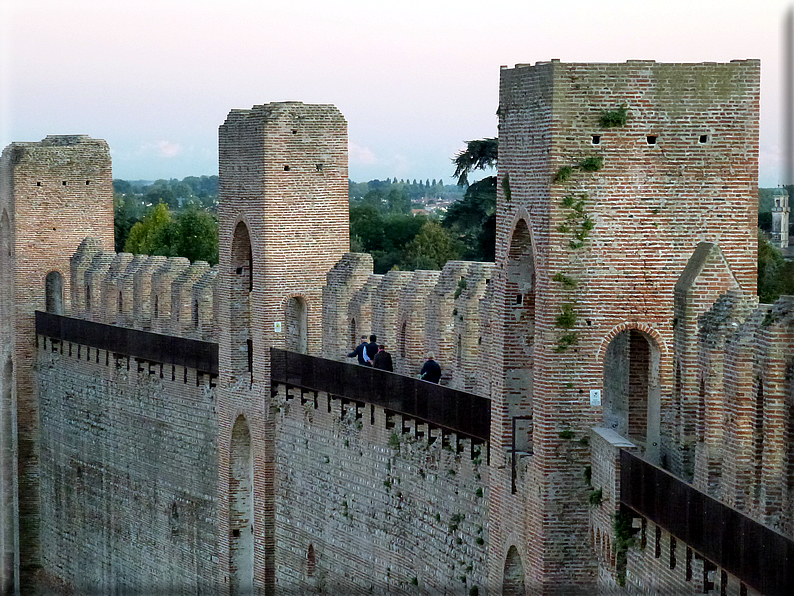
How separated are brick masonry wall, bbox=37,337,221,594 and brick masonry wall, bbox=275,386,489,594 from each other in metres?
2.36

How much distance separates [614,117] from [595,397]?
243 cm

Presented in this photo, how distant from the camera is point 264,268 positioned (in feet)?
72.1

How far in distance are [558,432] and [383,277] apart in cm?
589

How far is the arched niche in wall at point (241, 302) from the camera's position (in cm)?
2288

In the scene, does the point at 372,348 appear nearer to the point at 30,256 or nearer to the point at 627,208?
the point at 627,208

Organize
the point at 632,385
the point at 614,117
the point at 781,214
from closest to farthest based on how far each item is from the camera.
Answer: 1. the point at 614,117
2. the point at 632,385
3. the point at 781,214

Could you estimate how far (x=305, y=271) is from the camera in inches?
876

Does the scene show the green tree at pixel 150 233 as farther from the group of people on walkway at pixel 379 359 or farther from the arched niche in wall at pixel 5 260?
the group of people on walkway at pixel 379 359

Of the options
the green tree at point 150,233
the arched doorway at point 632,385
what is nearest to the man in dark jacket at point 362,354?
the arched doorway at point 632,385

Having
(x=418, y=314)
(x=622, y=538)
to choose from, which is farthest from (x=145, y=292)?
(x=622, y=538)

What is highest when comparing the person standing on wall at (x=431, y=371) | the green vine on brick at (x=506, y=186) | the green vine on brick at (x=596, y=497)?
the green vine on brick at (x=506, y=186)

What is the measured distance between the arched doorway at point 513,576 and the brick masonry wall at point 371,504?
0.94m

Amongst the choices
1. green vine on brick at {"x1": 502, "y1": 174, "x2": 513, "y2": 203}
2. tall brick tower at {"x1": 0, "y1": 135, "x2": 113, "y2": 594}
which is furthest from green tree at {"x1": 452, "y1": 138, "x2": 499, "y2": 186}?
green vine on brick at {"x1": 502, "y1": 174, "x2": 513, "y2": 203}

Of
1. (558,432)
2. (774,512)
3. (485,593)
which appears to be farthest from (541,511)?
(774,512)
